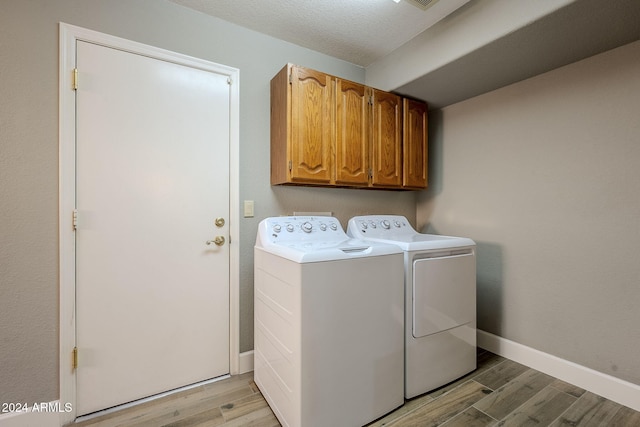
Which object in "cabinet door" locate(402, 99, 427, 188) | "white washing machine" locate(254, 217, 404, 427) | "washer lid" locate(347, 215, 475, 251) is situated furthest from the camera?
"cabinet door" locate(402, 99, 427, 188)

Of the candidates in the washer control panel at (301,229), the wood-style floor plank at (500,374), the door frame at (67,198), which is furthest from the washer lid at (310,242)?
the wood-style floor plank at (500,374)

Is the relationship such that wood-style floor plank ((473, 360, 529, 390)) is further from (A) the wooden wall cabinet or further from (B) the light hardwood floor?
(A) the wooden wall cabinet

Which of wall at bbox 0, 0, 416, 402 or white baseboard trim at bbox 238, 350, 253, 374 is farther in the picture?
white baseboard trim at bbox 238, 350, 253, 374

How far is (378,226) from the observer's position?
2.30 metres

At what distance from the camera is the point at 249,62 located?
6.58 ft

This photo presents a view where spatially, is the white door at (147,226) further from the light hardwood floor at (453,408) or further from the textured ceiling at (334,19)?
the textured ceiling at (334,19)

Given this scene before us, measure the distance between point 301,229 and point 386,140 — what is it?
104 cm

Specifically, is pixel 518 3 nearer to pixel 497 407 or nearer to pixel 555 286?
pixel 555 286

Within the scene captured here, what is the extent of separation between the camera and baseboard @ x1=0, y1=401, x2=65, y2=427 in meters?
1.34

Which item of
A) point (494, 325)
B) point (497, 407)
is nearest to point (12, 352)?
point (497, 407)

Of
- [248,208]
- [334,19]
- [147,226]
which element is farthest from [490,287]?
[147,226]

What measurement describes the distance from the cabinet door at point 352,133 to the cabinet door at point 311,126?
0.08 m

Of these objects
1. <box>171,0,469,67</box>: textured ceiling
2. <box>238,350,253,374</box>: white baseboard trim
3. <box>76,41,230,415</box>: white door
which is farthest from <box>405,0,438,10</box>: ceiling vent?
<box>238,350,253,374</box>: white baseboard trim

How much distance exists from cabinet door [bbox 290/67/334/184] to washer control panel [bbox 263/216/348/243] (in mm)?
283
